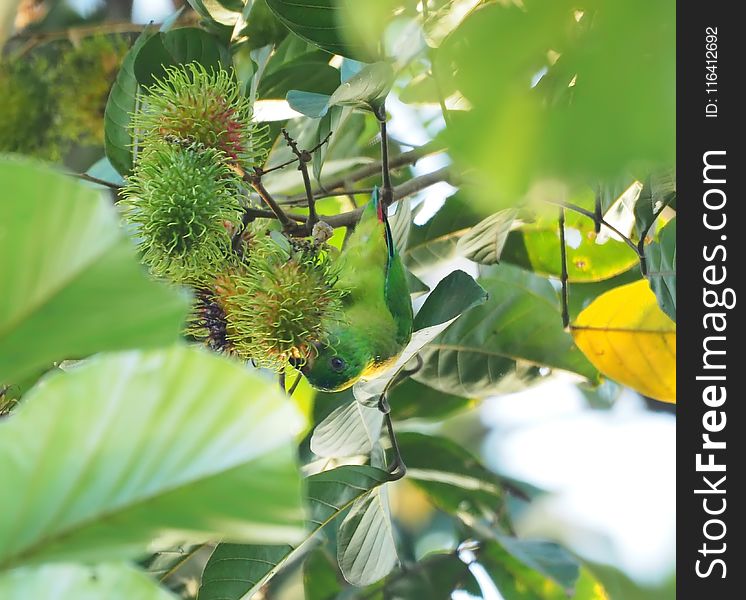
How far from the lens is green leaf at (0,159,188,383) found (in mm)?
301

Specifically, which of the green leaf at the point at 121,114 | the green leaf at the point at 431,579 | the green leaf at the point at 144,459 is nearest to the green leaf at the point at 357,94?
the green leaf at the point at 121,114


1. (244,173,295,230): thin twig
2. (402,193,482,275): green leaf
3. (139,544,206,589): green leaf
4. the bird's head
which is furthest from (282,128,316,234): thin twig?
(139,544,206,589): green leaf

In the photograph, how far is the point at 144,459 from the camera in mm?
314

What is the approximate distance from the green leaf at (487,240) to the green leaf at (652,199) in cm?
17

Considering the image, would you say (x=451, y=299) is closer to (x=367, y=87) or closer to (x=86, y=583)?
(x=367, y=87)

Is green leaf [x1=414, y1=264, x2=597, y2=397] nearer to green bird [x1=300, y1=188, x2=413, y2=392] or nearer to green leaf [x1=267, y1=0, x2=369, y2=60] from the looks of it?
green bird [x1=300, y1=188, x2=413, y2=392]

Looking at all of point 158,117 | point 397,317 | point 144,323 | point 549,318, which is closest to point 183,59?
point 158,117

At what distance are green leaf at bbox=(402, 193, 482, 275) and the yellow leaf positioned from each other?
0.24m

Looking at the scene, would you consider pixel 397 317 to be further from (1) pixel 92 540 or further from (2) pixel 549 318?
→ (1) pixel 92 540

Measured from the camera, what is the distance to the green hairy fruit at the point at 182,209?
39.5 inches

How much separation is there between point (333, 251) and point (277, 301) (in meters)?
0.15

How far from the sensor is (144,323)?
0.33 metres

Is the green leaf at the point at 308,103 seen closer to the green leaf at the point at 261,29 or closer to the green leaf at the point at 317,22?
the green leaf at the point at 317,22

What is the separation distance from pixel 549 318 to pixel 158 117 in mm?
693
